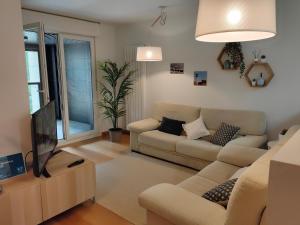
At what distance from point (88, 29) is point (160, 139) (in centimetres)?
269

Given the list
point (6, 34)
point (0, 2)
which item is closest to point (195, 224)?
point (6, 34)

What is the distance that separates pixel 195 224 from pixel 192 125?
95.0 inches

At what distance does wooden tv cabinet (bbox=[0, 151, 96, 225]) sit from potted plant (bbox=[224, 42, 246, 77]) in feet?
8.55

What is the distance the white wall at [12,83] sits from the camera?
225cm

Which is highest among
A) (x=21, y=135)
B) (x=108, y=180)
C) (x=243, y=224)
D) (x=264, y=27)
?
(x=264, y=27)

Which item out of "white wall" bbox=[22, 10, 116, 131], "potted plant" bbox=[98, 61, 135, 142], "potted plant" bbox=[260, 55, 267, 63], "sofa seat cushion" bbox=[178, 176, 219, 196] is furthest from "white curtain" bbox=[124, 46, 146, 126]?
"sofa seat cushion" bbox=[178, 176, 219, 196]

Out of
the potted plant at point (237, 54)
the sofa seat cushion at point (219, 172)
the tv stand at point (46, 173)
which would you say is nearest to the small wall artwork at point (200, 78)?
the potted plant at point (237, 54)

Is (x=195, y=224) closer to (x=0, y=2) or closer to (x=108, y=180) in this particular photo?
(x=108, y=180)

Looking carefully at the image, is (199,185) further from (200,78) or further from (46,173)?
(200,78)

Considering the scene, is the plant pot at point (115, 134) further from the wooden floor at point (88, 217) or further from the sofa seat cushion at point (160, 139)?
the wooden floor at point (88, 217)

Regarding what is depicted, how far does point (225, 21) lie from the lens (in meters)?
1.23

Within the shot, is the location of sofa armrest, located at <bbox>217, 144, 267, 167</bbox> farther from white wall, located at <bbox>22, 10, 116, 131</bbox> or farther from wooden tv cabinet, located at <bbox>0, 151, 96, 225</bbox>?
white wall, located at <bbox>22, 10, 116, 131</bbox>

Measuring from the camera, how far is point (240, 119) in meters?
3.62

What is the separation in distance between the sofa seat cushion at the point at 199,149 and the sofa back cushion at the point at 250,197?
1.85 m
